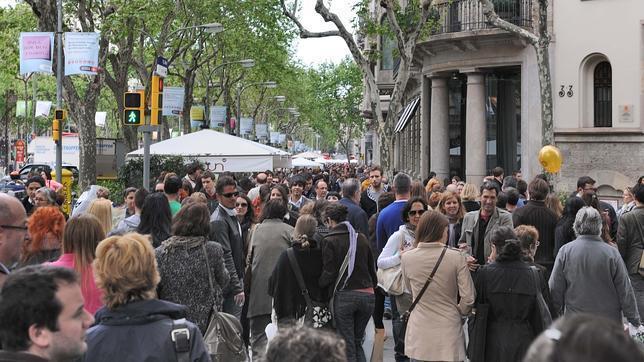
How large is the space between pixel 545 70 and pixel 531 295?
14992 mm

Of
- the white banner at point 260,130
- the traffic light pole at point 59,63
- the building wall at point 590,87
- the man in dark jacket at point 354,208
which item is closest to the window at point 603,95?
the building wall at point 590,87

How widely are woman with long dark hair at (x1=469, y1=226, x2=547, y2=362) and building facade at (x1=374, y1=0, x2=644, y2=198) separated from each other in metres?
19.4

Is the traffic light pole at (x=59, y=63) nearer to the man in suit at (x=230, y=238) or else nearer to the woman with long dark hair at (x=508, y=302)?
the man in suit at (x=230, y=238)

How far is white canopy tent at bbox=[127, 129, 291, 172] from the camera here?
21.9 m

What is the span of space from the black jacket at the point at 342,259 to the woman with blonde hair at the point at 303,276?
10 cm

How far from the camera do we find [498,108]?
29938mm

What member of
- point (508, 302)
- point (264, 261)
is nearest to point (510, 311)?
point (508, 302)

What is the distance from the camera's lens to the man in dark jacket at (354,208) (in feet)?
35.5

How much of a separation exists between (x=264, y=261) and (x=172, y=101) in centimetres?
2164

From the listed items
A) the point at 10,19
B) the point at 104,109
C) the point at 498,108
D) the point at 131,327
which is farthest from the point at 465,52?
the point at 104,109

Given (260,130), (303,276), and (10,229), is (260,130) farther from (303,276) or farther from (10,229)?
(10,229)

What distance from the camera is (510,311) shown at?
693 cm

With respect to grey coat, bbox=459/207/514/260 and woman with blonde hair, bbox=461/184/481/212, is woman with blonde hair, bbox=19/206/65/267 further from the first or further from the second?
woman with blonde hair, bbox=461/184/481/212

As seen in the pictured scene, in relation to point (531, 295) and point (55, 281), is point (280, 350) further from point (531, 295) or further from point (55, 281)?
point (531, 295)
